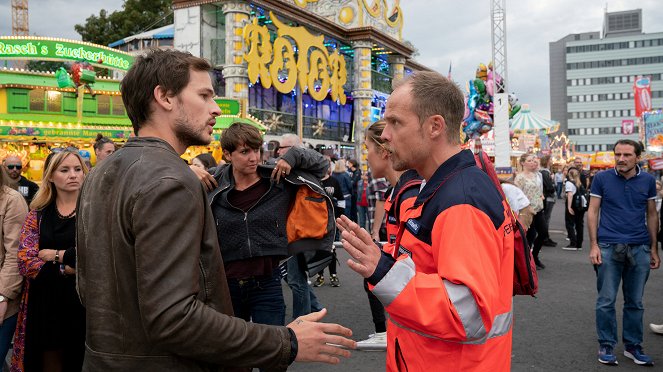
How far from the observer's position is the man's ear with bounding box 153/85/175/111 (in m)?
1.82

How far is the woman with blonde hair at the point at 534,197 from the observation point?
31.9 feet

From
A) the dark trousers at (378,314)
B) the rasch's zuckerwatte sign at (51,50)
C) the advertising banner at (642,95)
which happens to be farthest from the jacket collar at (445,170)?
the advertising banner at (642,95)

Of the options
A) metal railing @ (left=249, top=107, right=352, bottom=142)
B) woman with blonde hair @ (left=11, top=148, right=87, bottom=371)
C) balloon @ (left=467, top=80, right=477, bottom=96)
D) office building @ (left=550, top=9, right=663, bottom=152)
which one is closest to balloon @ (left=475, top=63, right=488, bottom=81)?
balloon @ (left=467, top=80, right=477, bottom=96)

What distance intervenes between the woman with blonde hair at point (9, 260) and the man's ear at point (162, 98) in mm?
2634

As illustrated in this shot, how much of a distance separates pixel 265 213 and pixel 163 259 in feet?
8.00

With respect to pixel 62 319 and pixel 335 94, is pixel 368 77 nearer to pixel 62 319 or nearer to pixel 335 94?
pixel 335 94

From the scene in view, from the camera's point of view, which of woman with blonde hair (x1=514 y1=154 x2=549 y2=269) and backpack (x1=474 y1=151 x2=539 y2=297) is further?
woman with blonde hair (x1=514 y1=154 x2=549 y2=269)

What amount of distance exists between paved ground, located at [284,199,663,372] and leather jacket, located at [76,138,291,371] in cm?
333

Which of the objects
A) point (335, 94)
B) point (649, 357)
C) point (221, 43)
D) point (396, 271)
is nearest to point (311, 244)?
point (396, 271)

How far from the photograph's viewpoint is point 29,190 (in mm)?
7754

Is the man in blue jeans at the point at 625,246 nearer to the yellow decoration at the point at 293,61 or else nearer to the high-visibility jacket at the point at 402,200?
the high-visibility jacket at the point at 402,200

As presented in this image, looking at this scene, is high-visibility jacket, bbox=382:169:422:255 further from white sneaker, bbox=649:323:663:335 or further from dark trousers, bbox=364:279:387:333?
white sneaker, bbox=649:323:663:335

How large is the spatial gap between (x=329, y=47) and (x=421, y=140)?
3051 centimetres

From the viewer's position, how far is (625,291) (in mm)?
5039
